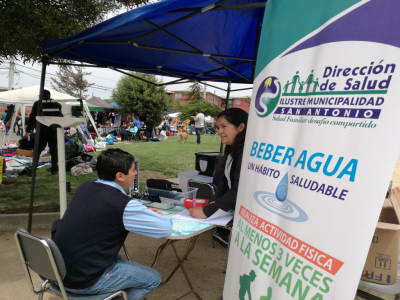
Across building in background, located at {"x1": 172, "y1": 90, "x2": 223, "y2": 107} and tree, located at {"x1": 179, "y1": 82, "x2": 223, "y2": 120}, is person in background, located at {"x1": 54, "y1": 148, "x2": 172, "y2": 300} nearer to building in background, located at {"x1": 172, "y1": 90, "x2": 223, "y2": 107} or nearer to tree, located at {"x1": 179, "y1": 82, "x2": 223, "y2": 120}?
tree, located at {"x1": 179, "y1": 82, "x2": 223, "y2": 120}

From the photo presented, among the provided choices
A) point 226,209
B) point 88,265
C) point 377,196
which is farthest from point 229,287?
point 377,196

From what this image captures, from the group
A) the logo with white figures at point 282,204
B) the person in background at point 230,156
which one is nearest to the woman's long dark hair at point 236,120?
the person in background at point 230,156

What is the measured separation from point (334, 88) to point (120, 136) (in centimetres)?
1820

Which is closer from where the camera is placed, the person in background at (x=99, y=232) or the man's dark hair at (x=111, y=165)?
the person in background at (x=99, y=232)

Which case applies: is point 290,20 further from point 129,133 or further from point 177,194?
point 129,133

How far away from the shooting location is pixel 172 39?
161 inches

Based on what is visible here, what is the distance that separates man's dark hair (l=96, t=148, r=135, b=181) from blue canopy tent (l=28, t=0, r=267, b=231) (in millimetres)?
1190

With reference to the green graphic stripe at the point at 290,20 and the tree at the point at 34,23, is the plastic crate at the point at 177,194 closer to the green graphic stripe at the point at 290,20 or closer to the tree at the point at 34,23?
the green graphic stripe at the point at 290,20

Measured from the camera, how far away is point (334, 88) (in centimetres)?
134

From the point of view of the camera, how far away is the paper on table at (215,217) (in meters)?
2.19

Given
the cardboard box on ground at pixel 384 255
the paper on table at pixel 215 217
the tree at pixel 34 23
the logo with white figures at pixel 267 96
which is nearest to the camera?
the logo with white figures at pixel 267 96

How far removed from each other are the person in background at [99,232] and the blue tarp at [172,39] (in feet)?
4.89

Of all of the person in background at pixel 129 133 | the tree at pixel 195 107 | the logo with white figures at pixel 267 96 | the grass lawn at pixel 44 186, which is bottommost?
the grass lawn at pixel 44 186

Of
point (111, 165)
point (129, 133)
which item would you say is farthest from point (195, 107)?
point (111, 165)
